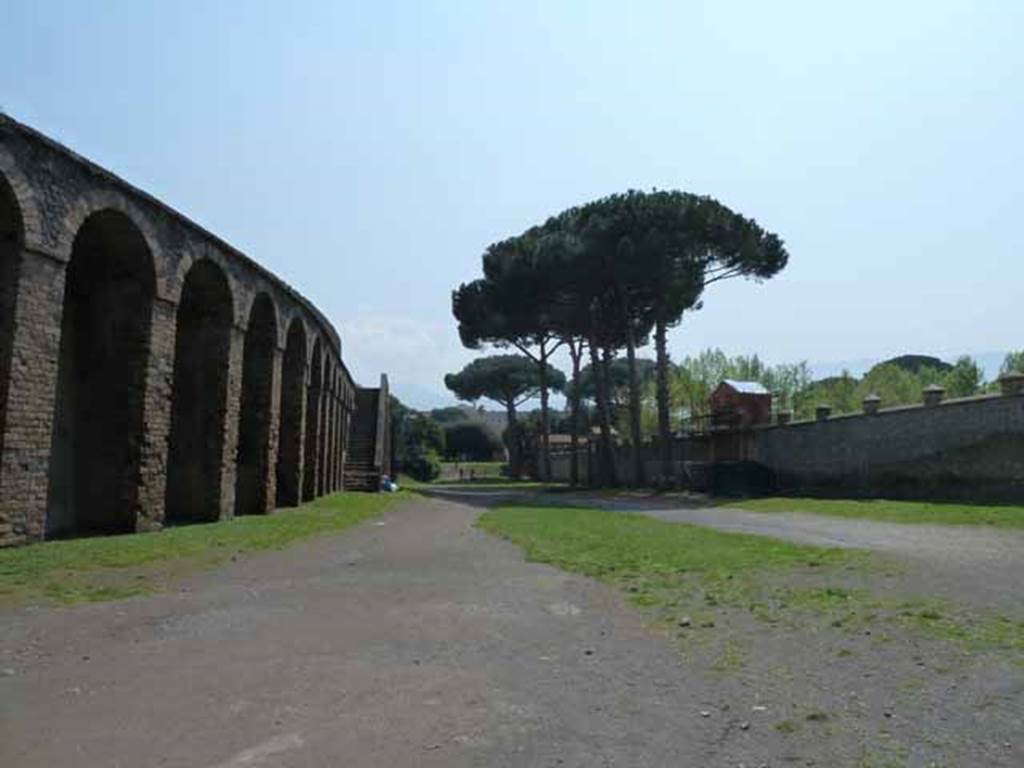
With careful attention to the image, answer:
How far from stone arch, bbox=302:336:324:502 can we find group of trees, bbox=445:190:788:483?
1339 centimetres

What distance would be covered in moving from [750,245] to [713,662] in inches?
1192

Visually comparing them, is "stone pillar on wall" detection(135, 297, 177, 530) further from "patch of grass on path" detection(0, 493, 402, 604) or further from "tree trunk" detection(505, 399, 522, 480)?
"tree trunk" detection(505, 399, 522, 480)

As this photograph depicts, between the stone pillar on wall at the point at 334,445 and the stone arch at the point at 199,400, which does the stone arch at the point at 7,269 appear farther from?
the stone pillar on wall at the point at 334,445

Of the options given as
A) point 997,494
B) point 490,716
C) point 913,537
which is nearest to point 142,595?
point 490,716

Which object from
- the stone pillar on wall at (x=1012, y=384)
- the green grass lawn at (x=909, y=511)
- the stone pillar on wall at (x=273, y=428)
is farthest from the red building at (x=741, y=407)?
the stone pillar on wall at (x=273, y=428)

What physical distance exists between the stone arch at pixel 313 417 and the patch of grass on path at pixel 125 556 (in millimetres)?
7608

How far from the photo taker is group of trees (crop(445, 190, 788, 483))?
33.9 meters

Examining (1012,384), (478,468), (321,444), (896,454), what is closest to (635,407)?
(896,454)

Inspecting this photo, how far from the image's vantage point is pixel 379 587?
8.73 metres

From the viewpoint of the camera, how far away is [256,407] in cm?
1903

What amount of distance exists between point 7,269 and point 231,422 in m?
6.43

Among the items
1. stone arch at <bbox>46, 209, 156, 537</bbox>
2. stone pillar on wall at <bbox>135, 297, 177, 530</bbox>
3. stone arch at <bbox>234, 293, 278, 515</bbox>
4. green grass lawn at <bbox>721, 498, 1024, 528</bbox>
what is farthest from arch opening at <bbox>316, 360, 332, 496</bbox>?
green grass lawn at <bbox>721, 498, 1024, 528</bbox>

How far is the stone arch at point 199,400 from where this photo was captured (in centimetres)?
1614

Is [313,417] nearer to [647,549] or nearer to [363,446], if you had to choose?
[363,446]
